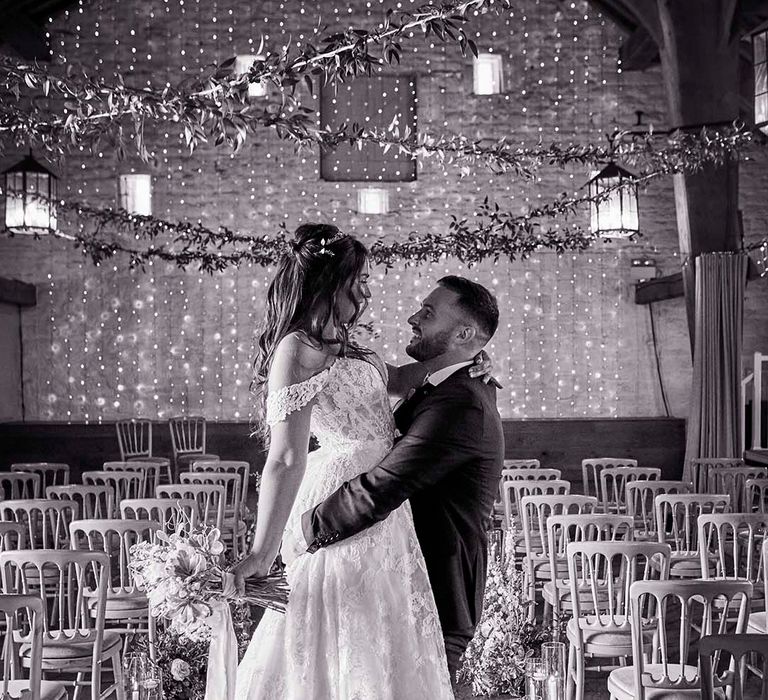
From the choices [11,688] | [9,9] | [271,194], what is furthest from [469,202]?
[11,688]

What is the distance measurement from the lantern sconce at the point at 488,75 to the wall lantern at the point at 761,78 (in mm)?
4749

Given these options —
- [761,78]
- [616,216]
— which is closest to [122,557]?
[761,78]

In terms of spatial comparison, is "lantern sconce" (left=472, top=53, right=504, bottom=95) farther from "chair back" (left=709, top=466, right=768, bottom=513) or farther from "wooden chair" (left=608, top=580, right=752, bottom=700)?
"wooden chair" (left=608, top=580, right=752, bottom=700)

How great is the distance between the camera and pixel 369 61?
132 inches

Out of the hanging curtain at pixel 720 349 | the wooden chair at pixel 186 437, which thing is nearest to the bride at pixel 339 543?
the hanging curtain at pixel 720 349

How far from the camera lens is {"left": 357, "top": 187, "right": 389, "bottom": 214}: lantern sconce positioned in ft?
36.6

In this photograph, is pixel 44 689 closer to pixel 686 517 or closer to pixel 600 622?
pixel 600 622

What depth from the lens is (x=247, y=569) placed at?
2.10 m

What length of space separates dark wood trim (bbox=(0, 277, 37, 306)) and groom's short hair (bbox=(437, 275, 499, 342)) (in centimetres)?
939

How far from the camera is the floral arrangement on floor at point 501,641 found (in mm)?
3602

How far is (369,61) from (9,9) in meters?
9.16

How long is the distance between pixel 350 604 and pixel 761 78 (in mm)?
4145

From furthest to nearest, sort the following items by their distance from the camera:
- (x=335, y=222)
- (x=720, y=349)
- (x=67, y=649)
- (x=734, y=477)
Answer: (x=335, y=222) < (x=720, y=349) < (x=734, y=477) < (x=67, y=649)

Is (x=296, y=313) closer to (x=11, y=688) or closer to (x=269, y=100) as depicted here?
(x=11, y=688)
